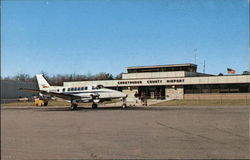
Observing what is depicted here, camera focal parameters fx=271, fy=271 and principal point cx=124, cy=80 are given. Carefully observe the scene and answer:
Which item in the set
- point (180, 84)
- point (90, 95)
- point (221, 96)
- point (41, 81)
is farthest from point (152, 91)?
point (41, 81)

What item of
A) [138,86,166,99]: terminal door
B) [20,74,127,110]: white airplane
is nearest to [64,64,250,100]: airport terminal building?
[138,86,166,99]: terminal door

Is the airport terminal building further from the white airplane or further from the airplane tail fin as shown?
the white airplane

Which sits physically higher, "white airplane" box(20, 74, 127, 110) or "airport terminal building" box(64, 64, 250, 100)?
"airport terminal building" box(64, 64, 250, 100)

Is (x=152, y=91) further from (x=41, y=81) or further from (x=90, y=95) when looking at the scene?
(x=41, y=81)

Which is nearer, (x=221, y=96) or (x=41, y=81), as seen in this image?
(x=41, y=81)

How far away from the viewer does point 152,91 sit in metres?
59.2

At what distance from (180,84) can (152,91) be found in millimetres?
7112

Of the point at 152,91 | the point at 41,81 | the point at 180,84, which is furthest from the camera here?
the point at 152,91

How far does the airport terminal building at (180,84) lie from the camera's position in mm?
50219

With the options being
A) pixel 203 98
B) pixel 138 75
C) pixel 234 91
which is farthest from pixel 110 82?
pixel 234 91

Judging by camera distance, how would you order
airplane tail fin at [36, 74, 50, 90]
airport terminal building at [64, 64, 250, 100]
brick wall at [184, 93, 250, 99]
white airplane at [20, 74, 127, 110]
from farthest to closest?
1. airport terminal building at [64, 64, 250, 100]
2. brick wall at [184, 93, 250, 99]
3. white airplane at [20, 74, 127, 110]
4. airplane tail fin at [36, 74, 50, 90]

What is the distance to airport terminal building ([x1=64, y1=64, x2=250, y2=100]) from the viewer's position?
165 feet

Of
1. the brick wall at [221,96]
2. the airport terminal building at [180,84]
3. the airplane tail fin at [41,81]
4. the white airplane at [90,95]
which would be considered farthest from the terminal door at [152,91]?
the airplane tail fin at [41,81]

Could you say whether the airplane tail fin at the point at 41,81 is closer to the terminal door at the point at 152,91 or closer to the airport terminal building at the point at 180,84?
the airport terminal building at the point at 180,84
